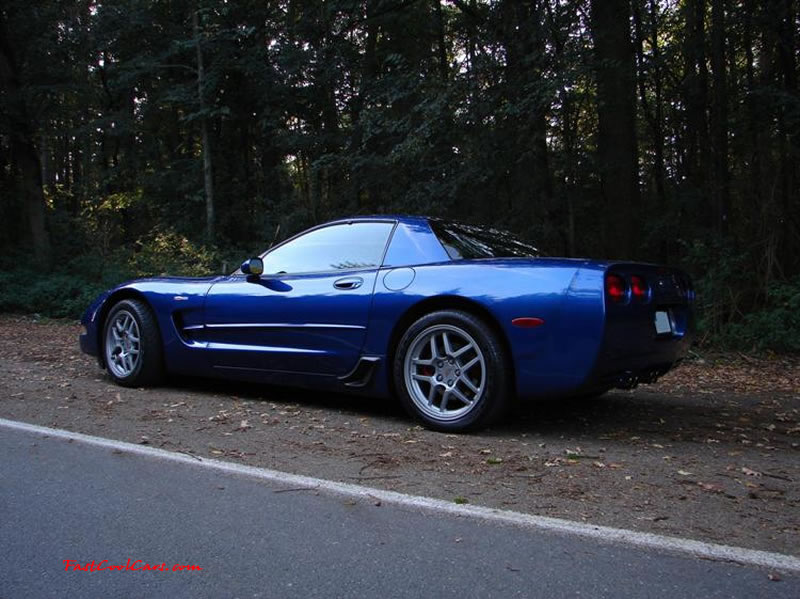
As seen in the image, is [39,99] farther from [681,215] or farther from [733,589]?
[733,589]

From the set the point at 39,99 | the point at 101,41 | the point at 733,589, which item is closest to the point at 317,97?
the point at 101,41

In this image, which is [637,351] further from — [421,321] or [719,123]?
[719,123]

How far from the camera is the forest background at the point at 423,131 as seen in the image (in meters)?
9.52

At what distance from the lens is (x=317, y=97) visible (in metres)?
19.7

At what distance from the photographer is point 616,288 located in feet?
12.7

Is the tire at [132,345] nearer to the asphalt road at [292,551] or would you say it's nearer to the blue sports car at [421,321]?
the blue sports car at [421,321]

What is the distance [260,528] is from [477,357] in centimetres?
184

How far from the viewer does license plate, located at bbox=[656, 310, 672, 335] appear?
4199mm

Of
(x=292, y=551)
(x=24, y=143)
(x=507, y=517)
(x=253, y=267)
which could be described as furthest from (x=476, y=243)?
(x=24, y=143)

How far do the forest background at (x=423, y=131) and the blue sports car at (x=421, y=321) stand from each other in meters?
5.05

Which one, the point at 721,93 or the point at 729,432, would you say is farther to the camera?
the point at 721,93

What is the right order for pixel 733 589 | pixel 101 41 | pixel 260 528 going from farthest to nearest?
pixel 101 41 < pixel 260 528 < pixel 733 589

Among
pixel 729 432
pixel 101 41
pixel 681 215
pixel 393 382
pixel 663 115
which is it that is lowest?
pixel 729 432

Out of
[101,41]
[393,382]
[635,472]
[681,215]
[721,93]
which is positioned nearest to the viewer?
[635,472]
